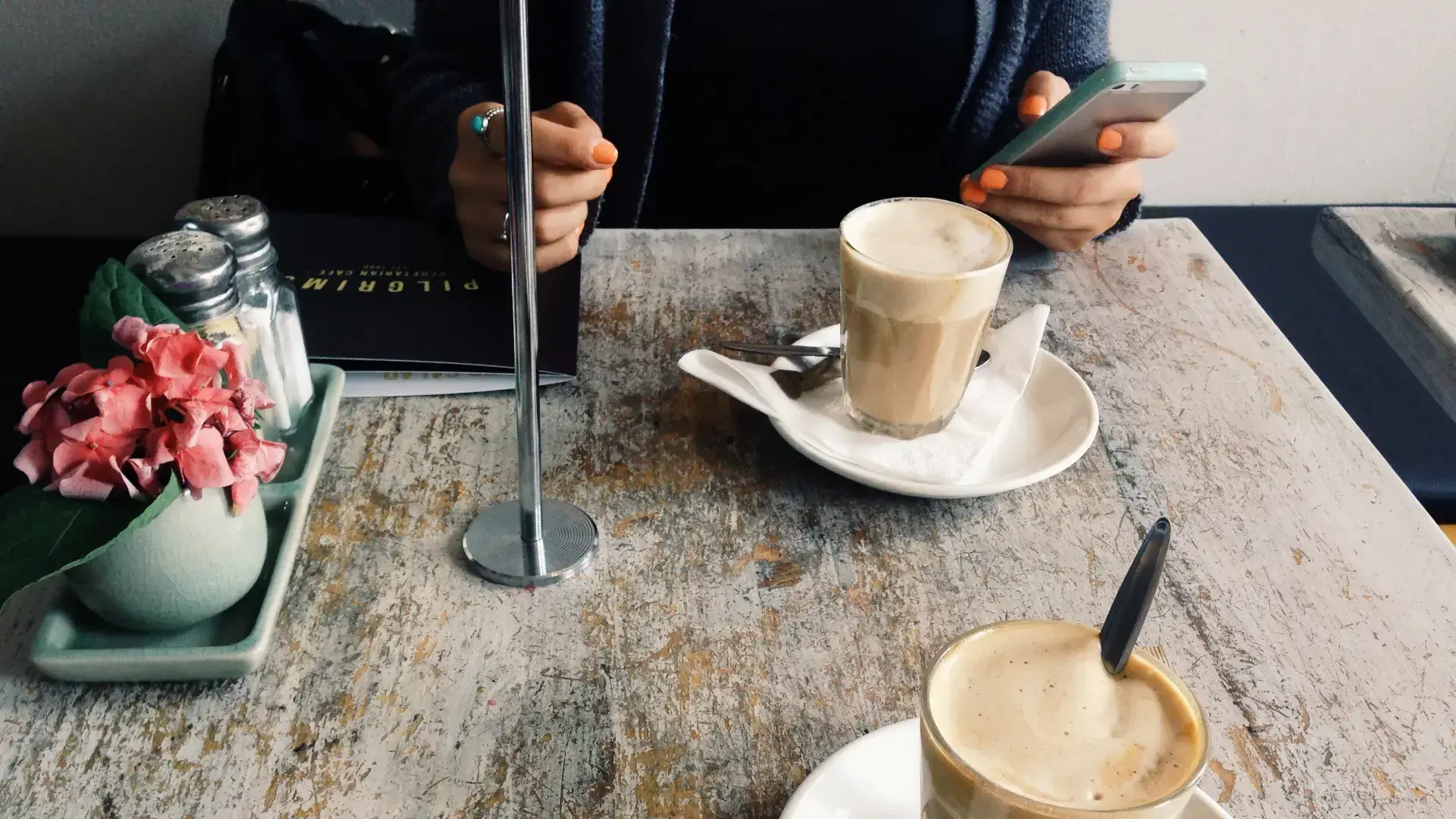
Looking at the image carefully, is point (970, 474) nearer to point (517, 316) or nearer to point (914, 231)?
point (914, 231)

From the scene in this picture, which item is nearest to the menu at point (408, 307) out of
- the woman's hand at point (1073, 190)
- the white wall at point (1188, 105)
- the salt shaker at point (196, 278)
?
the salt shaker at point (196, 278)

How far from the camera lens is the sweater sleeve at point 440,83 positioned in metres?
1.09

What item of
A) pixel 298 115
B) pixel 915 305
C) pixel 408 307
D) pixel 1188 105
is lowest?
pixel 1188 105

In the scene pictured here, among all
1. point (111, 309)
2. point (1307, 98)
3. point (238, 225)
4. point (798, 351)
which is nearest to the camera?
point (111, 309)

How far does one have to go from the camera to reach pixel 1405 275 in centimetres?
112

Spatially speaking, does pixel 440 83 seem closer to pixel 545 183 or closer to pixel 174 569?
pixel 545 183

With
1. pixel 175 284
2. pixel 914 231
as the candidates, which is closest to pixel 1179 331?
pixel 914 231

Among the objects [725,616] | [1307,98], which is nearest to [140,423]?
[725,616]

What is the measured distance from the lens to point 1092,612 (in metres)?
0.59

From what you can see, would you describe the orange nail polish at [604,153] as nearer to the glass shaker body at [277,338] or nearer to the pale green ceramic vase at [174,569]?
the glass shaker body at [277,338]

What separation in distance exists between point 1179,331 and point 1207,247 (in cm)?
18

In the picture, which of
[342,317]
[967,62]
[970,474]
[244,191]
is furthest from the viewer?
[244,191]

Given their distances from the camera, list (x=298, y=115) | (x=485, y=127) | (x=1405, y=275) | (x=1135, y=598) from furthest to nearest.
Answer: (x=298, y=115)
(x=1405, y=275)
(x=485, y=127)
(x=1135, y=598)

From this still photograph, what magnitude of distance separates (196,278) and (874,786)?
1.48ft
